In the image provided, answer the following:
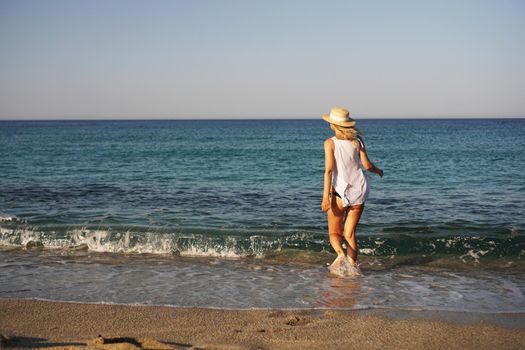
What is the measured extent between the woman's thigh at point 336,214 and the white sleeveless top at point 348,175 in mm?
140

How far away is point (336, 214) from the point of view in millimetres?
6707

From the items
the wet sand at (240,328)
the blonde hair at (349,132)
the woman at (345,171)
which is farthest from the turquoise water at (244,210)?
the wet sand at (240,328)

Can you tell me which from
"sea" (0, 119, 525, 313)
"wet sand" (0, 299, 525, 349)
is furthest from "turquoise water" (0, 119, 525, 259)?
"wet sand" (0, 299, 525, 349)

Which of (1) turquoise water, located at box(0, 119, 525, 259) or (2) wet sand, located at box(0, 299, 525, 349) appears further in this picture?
(1) turquoise water, located at box(0, 119, 525, 259)

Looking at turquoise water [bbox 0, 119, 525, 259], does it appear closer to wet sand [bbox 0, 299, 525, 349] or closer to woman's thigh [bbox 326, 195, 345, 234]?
Result: woman's thigh [bbox 326, 195, 345, 234]

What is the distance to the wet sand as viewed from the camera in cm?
425

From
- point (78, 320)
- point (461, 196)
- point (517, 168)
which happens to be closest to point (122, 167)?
point (461, 196)

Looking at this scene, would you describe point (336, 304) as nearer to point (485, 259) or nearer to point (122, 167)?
point (485, 259)

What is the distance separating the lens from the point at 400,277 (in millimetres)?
6867

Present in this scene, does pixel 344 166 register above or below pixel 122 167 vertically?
above

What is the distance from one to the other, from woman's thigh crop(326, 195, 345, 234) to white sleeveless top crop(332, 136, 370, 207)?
14cm

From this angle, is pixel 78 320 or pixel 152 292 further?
pixel 152 292

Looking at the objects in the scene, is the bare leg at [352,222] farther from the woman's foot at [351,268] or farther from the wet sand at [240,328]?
the wet sand at [240,328]

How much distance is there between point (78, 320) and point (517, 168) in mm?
20303
